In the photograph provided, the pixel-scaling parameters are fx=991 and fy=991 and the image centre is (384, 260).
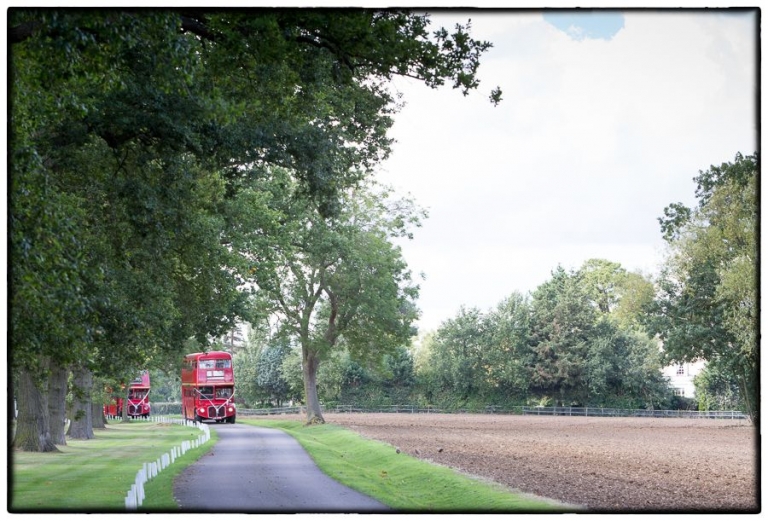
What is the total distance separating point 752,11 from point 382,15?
15.7 ft

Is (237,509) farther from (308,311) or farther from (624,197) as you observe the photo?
(308,311)

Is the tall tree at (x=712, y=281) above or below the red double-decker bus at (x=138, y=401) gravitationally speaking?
above

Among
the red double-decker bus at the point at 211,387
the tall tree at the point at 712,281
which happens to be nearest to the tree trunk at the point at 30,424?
the tall tree at the point at 712,281

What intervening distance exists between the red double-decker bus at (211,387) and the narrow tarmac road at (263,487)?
22.4 m

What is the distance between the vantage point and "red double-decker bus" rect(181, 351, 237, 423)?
4881cm

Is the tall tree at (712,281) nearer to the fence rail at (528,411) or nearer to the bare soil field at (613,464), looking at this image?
the bare soil field at (613,464)

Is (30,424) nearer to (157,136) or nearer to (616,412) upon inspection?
(157,136)

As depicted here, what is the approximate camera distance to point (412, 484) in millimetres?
18547

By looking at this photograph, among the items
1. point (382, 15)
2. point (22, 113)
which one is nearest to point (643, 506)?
point (382, 15)

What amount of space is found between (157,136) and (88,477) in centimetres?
715

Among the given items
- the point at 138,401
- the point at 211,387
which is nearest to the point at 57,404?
the point at 211,387

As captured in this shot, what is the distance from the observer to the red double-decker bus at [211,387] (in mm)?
48812

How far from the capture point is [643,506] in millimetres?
13297

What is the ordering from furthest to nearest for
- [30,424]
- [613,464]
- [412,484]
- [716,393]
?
[716,393], [30,424], [613,464], [412,484]
